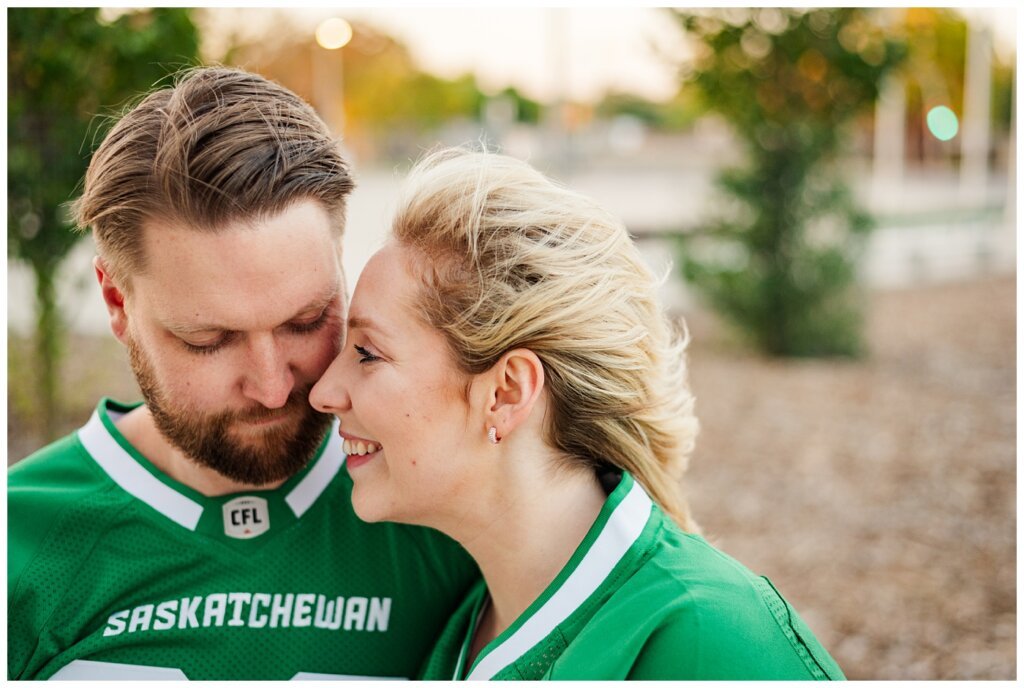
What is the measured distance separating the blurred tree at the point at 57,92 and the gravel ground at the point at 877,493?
4.18 metres

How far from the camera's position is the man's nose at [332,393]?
2.07 meters

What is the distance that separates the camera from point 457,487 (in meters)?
2.04

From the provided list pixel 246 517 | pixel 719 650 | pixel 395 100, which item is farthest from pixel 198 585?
pixel 395 100

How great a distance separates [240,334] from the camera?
2111mm

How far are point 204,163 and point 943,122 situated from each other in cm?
3708

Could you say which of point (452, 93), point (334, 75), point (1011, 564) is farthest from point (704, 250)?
point (452, 93)

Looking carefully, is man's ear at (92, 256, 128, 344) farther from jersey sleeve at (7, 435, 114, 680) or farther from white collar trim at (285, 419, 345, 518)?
white collar trim at (285, 419, 345, 518)

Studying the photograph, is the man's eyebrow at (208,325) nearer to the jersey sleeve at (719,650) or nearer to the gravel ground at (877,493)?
the jersey sleeve at (719,650)

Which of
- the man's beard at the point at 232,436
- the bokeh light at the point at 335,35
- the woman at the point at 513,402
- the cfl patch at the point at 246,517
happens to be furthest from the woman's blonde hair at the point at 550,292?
the bokeh light at the point at 335,35

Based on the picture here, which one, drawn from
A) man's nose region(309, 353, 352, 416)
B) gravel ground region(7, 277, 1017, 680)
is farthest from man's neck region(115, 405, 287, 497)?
gravel ground region(7, 277, 1017, 680)

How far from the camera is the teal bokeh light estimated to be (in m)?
33.0

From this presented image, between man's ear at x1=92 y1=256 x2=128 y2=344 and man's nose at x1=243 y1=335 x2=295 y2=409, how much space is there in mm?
377

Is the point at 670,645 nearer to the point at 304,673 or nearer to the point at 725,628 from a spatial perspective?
the point at 725,628

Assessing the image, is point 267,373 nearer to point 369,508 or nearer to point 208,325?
point 208,325
